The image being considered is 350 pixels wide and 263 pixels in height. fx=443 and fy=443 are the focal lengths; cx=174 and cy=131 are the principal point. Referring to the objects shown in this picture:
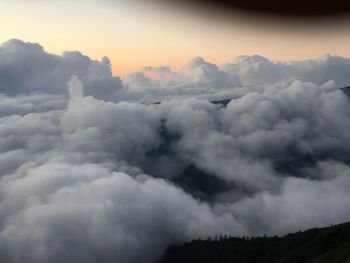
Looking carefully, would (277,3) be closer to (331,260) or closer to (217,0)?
(217,0)

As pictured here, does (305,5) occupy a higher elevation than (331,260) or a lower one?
higher

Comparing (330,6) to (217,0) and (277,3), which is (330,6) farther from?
(217,0)

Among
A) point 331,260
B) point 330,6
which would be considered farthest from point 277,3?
point 331,260

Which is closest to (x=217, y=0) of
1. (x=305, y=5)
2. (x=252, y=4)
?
(x=252, y=4)

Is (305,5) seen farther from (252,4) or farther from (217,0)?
(217,0)

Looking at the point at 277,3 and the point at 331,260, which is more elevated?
the point at 277,3

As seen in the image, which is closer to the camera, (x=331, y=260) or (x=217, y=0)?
(x=217, y=0)

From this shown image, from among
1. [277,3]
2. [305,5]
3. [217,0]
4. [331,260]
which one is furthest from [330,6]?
[331,260]

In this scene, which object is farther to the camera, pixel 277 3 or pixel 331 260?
pixel 331 260
